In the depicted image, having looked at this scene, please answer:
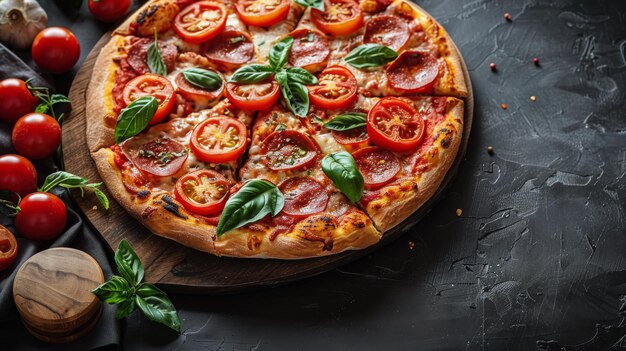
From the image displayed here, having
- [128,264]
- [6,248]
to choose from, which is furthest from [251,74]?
[6,248]

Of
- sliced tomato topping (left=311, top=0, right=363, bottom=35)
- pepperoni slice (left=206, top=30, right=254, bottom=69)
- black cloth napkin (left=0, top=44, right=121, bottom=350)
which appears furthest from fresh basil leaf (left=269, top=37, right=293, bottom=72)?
black cloth napkin (left=0, top=44, right=121, bottom=350)

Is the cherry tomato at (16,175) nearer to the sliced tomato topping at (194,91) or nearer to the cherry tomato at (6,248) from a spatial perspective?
the cherry tomato at (6,248)

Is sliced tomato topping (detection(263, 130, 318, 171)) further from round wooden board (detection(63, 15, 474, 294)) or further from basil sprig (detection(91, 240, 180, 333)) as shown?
basil sprig (detection(91, 240, 180, 333))

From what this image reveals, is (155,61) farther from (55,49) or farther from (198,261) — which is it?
(198,261)

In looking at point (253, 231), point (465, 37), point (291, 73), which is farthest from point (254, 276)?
point (465, 37)

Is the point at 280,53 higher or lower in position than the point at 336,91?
higher
